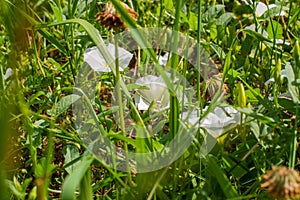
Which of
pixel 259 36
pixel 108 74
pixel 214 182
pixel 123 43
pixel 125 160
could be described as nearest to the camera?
pixel 214 182

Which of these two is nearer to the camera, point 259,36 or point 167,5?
point 259,36

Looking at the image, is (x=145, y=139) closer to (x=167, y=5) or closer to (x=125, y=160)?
(x=125, y=160)

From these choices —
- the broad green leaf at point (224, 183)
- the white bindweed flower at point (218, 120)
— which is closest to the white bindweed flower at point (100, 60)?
the white bindweed flower at point (218, 120)

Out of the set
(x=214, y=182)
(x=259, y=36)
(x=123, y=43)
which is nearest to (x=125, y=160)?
(x=214, y=182)

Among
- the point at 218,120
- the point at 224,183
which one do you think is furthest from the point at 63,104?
the point at 224,183

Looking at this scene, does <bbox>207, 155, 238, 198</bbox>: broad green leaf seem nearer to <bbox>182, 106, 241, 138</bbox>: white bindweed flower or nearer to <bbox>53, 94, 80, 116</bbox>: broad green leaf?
<bbox>182, 106, 241, 138</bbox>: white bindweed flower

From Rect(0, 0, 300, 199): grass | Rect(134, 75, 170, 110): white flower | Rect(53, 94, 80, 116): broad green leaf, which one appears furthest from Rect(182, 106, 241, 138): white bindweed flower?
Rect(53, 94, 80, 116): broad green leaf

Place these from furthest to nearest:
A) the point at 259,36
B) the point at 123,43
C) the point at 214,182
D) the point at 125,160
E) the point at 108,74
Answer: the point at 123,43, the point at 108,74, the point at 259,36, the point at 125,160, the point at 214,182

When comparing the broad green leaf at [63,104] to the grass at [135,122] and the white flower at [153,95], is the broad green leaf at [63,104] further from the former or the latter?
the white flower at [153,95]
